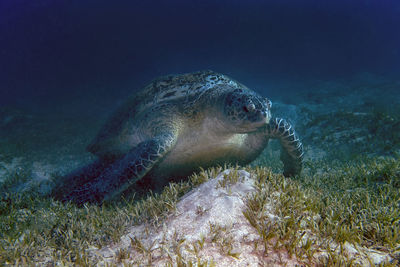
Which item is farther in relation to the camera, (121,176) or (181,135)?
(181,135)

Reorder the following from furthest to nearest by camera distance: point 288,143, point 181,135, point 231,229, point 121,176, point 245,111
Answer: point 181,135 → point 288,143 → point 245,111 → point 121,176 → point 231,229

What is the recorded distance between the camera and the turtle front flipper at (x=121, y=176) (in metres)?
2.83

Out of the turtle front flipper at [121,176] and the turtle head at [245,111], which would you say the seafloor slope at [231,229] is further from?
the turtle head at [245,111]

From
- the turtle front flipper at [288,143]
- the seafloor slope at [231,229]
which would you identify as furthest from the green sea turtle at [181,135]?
the seafloor slope at [231,229]

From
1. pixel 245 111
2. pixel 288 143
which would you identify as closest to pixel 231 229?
pixel 245 111

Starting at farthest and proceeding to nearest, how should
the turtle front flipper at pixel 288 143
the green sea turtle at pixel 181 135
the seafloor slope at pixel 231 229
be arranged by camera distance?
the turtle front flipper at pixel 288 143 < the green sea turtle at pixel 181 135 < the seafloor slope at pixel 231 229

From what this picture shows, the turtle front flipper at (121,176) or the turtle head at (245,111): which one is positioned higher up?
the turtle head at (245,111)

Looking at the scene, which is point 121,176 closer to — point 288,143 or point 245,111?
point 245,111

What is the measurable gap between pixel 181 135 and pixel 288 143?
6.07 feet

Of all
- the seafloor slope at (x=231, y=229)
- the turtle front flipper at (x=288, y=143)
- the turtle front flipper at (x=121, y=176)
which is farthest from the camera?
the turtle front flipper at (x=288, y=143)

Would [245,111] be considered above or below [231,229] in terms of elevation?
above

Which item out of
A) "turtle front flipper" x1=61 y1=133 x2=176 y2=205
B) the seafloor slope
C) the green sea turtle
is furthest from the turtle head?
"turtle front flipper" x1=61 y1=133 x2=176 y2=205

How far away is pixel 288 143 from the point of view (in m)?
3.39

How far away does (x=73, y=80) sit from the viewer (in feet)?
123
